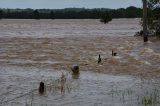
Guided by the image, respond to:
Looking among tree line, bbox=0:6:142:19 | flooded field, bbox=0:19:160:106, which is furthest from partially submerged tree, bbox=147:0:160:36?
tree line, bbox=0:6:142:19

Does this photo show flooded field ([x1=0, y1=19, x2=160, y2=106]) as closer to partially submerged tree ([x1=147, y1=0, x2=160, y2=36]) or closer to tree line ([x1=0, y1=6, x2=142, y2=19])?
partially submerged tree ([x1=147, y1=0, x2=160, y2=36])

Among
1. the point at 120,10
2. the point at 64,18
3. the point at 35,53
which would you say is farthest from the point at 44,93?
the point at 64,18

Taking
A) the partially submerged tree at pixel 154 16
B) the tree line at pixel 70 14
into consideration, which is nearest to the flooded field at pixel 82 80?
the partially submerged tree at pixel 154 16

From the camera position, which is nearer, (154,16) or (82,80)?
(82,80)

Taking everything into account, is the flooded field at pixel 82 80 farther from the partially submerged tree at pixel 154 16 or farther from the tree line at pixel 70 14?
the tree line at pixel 70 14

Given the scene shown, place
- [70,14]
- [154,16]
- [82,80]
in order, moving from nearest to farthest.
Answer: [82,80], [154,16], [70,14]

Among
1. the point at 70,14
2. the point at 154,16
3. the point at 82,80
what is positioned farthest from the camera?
the point at 70,14

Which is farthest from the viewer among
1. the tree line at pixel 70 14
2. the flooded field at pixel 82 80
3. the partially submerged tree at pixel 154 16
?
the tree line at pixel 70 14

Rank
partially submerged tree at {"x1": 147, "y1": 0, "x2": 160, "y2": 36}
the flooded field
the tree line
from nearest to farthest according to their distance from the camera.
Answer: the flooded field, partially submerged tree at {"x1": 147, "y1": 0, "x2": 160, "y2": 36}, the tree line

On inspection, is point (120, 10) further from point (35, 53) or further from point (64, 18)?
point (35, 53)

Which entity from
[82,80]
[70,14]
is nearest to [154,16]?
[82,80]

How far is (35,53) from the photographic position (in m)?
31.2

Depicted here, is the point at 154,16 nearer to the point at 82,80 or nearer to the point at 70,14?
the point at 82,80

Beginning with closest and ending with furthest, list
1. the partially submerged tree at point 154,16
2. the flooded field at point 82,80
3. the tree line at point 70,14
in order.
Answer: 1. the flooded field at point 82,80
2. the partially submerged tree at point 154,16
3. the tree line at point 70,14
